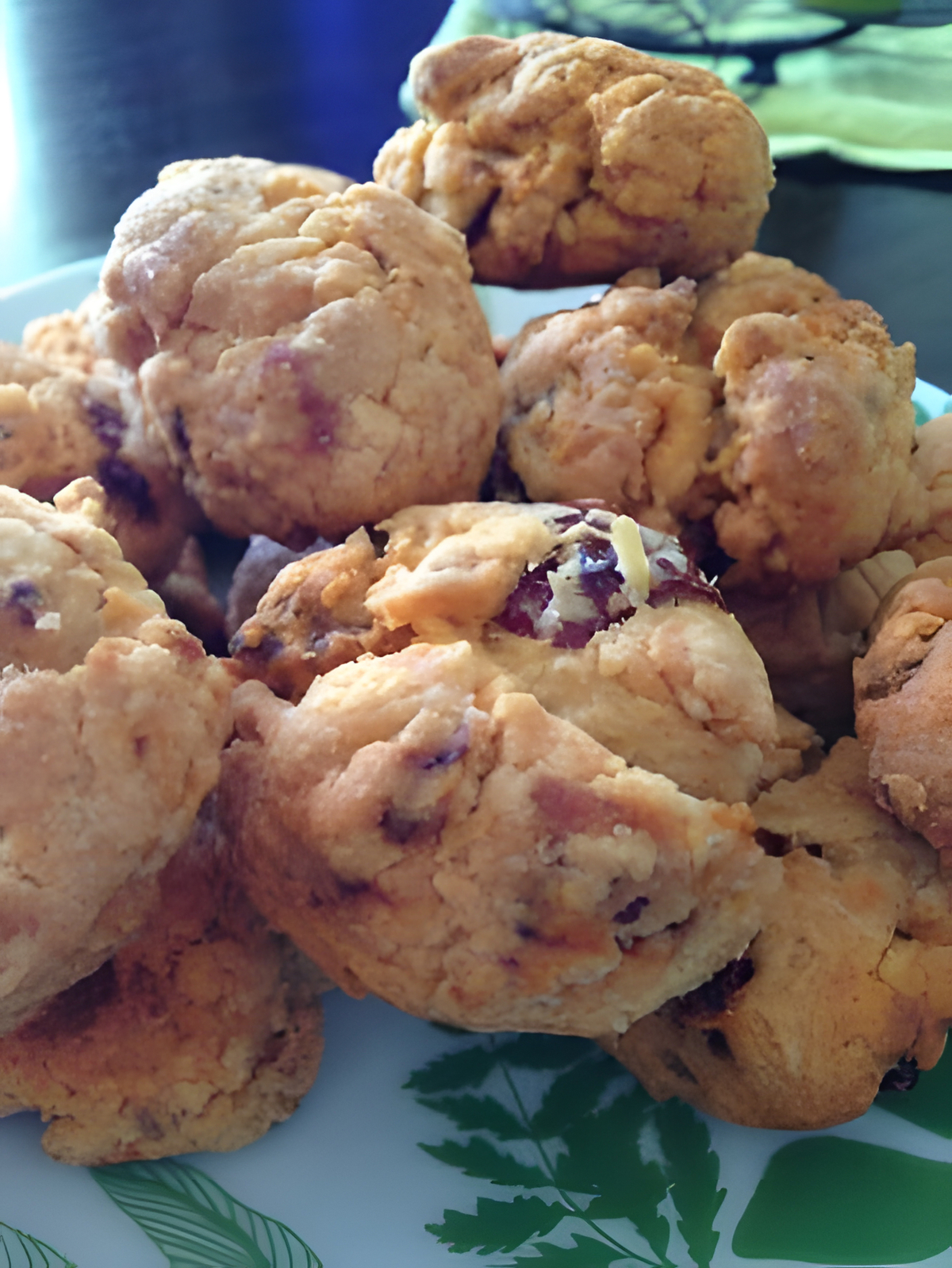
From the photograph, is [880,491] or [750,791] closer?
→ [750,791]

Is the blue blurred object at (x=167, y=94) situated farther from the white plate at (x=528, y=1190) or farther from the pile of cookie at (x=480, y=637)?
the white plate at (x=528, y=1190)

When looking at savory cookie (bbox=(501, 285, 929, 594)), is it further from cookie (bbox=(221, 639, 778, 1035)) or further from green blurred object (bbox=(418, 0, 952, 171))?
green blurred object (bbox=(418, 0, 952, 171))

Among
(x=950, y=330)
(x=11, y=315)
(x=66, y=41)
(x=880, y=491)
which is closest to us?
(x=880, y=491)

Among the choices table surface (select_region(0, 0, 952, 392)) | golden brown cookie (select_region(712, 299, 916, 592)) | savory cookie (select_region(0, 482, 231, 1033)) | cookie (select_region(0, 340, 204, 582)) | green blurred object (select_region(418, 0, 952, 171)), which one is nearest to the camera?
savory cookie (select_region(0, 482, 231, 1033))

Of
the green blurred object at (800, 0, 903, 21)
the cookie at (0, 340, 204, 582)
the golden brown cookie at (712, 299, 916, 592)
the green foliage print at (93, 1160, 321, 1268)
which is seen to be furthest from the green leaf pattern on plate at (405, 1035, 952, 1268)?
the green blurred object at (800, 0, 903, 21)

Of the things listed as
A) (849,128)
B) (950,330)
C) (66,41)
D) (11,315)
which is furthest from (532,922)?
(66,41)

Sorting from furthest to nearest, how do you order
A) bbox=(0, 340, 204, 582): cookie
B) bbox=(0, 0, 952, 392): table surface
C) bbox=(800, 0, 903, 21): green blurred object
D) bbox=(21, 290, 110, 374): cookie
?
bbox=(800, 0, 903, 21): green blurred object, bbox=(0, 0, 952, 392): table surface, bbox=(21, 290, 110, 374): cookie, bbox=(0, 340, 204, 582): cookie

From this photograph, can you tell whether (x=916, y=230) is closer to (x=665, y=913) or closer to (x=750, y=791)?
(x=750, y=791)

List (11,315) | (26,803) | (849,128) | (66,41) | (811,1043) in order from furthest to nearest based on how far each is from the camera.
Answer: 1. (66,41)
2. (849,128)
3. (11,315)
4. (811,1043)
5. (26,803)
